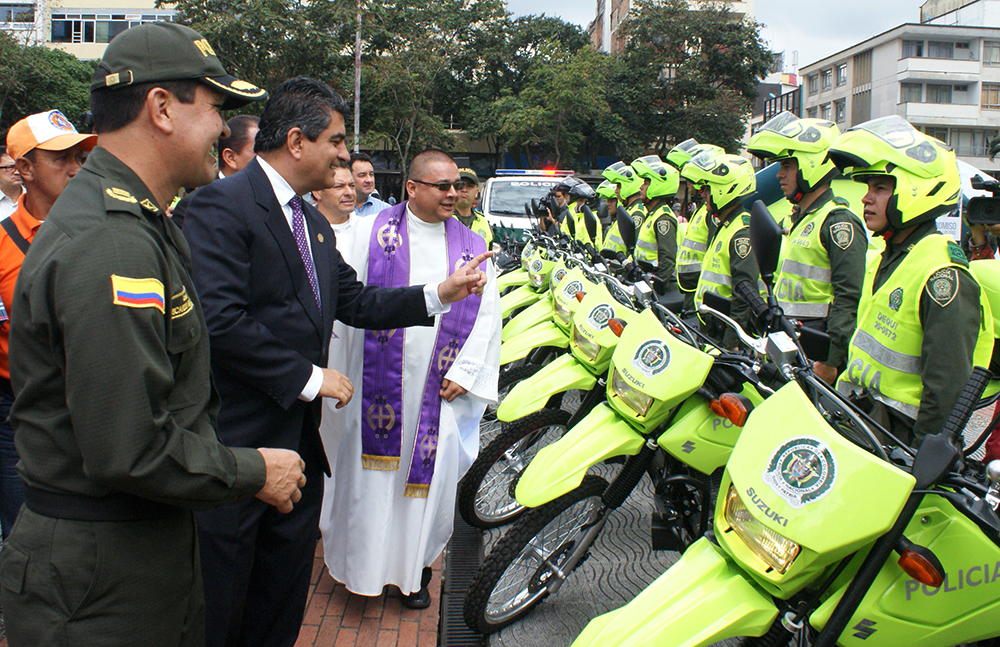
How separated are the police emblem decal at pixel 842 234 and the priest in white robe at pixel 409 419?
2.01m

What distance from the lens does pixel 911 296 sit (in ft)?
8.32

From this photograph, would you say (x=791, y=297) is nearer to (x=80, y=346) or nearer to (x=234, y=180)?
(x=234, y=180)

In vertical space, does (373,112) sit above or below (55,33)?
below

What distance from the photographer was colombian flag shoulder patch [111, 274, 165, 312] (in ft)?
4.11

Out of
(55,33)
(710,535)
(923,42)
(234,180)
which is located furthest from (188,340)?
(923,42)

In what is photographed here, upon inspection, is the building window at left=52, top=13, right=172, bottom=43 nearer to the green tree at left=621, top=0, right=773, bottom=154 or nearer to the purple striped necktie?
the green tree at left=621, top=0, right=773, bottom=154

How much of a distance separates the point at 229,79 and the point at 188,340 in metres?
0.59

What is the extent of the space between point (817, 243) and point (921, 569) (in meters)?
2.87

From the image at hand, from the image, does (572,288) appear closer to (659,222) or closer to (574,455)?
(574,455)

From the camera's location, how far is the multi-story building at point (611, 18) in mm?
51891

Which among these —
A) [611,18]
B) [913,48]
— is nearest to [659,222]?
[913,48]

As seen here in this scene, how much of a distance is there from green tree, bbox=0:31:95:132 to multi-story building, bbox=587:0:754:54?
31.7 metres

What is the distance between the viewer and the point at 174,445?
1332 millimetres

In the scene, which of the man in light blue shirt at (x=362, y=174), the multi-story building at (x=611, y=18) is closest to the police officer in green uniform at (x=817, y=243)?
the man in light blue shirt at (x=362, y=174)
